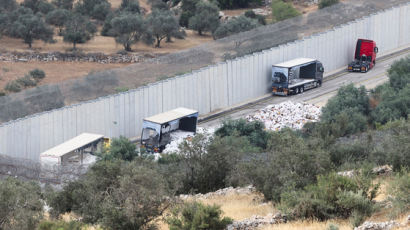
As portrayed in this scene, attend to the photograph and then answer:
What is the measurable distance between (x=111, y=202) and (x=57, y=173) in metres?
12.9

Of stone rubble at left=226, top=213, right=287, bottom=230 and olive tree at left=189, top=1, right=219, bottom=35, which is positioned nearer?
stone rubble at left=226, top=213, right=287, bottom=230

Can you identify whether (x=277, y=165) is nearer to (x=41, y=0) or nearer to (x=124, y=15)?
(x=124, y=15)

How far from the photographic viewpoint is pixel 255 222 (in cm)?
1823

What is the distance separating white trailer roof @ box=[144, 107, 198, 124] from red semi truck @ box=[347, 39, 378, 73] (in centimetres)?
1760

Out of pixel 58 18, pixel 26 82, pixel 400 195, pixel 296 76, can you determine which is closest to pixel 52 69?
pixel 26 82

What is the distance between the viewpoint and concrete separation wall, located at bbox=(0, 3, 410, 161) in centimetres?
4075

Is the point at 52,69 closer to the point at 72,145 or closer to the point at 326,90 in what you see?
the point at 326,90

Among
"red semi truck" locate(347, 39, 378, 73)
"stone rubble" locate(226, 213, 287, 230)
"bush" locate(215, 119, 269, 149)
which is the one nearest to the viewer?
"stone rubble" locate(226, 213, 287, 230)

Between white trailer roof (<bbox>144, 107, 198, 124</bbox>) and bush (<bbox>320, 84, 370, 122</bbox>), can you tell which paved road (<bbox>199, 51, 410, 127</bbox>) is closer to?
bush (<bbox>320, 84, 370, 122</bbox>)

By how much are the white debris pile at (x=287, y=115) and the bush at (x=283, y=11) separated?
31544 mm

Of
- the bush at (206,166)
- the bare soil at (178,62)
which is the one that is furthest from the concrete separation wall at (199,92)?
the bush at (206,166)

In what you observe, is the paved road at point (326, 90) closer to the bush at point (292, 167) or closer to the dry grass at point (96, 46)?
the dry grass at point (96, 46)

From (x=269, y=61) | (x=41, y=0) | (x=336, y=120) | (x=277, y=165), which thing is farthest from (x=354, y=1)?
(x=277, y=165)

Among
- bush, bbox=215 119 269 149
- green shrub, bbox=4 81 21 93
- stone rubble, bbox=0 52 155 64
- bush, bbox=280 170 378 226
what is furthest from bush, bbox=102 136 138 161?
stone rubble, bbox=0 52 155 64
